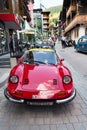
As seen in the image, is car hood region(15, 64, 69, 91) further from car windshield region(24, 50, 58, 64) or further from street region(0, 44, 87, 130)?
street region(0, 44, 87, 130)

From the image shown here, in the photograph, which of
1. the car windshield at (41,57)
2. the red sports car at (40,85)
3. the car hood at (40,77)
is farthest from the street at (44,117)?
the car windshield at (41,57)

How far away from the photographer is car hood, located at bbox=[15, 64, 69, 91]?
519 centimetres

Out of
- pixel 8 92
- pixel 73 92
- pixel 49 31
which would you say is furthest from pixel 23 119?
pixel 49 31

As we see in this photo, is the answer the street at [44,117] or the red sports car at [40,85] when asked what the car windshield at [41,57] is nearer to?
the red sports car at [40,85]

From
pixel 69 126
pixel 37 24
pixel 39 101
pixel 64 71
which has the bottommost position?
pixel 69 126

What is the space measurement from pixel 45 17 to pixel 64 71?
12479cm

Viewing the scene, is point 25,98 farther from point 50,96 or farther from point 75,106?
point 75,106

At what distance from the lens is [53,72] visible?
574 centimetres

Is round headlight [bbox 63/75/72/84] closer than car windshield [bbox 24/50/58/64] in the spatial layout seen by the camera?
Yes

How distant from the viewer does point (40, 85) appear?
5.19 m

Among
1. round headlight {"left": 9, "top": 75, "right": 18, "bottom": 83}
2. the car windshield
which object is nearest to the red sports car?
round headlight {"left": 9, "top": 75, "right": 18, "bottom": 83}

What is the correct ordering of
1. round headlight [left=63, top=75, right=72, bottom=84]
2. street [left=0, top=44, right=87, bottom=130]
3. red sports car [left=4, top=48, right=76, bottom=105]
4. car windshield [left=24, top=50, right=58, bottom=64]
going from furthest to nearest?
car windshield [left=24, top=50, right=58, bottom=64] < round headlight [left=63, top=75, right=72, bottom=84] < red sports car [left=4, top=48, right=76, bottom=105] < street [left=0, top=44, right=87, bottom=130]

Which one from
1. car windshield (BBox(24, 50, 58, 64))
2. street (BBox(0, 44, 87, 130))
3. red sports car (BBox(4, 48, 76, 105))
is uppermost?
car windshield (BBox(24, 50, 58, 64))

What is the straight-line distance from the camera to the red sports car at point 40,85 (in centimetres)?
498
